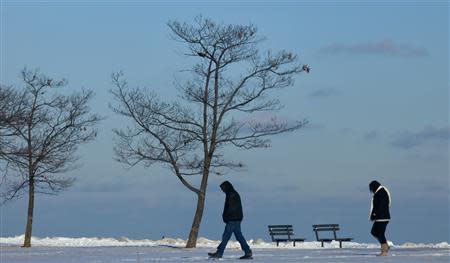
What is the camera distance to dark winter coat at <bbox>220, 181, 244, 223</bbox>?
23812mm

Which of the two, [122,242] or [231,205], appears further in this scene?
[122,242]

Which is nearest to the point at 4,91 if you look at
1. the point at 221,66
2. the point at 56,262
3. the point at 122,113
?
the point at 122,113

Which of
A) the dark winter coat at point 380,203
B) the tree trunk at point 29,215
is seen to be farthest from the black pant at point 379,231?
the tree trunk at point 29,215

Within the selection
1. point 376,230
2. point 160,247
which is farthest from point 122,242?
point 376,230

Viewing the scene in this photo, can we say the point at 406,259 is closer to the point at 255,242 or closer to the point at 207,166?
the point at 207,166

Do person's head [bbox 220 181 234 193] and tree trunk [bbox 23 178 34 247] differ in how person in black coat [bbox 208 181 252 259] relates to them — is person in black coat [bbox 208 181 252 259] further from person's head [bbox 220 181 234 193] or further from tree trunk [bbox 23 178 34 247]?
tree trunk [bbox 23 178 34 247]

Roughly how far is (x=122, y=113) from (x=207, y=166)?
381 centimetres

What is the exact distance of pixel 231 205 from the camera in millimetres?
23828

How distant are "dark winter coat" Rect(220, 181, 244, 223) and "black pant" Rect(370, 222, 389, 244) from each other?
4127 mm

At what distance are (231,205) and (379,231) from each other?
179 inches

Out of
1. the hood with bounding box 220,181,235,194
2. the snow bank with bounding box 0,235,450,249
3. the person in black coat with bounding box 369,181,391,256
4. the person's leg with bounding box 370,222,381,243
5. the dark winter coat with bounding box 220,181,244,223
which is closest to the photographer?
the dark winter coat with bounding box 220,181,244,223

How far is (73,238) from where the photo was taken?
43.4 metres

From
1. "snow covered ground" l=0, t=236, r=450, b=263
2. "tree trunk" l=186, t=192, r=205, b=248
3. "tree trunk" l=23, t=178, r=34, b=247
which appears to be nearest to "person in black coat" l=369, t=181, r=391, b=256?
"snow covered ground" l=0, t=236, r=450, b=263

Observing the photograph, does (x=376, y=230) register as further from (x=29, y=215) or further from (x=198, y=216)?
(x=29, y=215)
